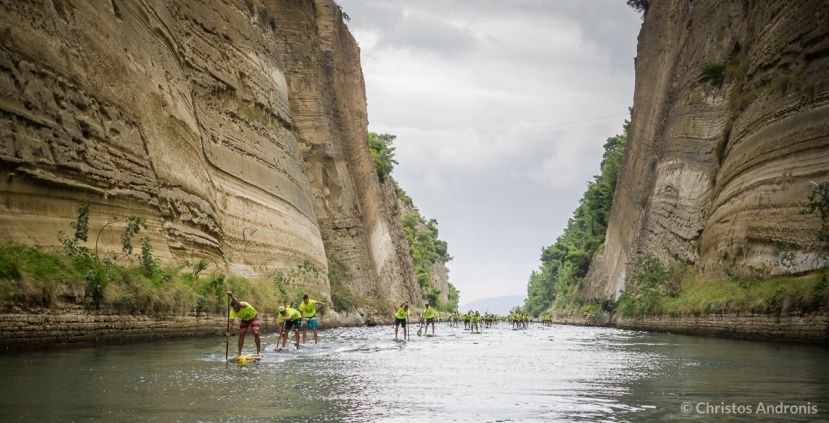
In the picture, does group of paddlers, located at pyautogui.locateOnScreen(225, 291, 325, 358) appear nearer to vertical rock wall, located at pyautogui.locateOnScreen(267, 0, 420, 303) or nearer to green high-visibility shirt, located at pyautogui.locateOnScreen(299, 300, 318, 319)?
green high-visibility shirt, located at pyautogui.locateOnScreen(299, 300, 318, 319)

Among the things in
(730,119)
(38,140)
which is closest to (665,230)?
(730,119)

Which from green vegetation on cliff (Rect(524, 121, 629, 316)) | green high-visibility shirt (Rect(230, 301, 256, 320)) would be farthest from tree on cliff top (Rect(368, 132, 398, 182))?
green high-visibility shirt (Rect(230, 301, 256, 320))

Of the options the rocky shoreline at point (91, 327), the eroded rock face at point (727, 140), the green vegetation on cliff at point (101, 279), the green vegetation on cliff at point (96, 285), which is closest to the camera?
the rocky shoreline at point (91, 327)

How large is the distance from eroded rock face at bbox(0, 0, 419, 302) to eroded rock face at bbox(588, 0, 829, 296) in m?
25.2

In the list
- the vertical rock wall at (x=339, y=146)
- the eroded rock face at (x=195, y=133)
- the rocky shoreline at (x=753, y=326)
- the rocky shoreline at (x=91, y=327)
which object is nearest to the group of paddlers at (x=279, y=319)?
the rocky shoreline at (x=91, y=327)

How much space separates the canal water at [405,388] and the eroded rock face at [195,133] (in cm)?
902

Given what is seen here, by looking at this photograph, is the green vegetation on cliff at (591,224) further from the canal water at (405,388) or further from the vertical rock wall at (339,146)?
the canal water at (405,388)

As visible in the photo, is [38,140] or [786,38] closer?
[38,140]

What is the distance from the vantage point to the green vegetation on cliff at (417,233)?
323 ft

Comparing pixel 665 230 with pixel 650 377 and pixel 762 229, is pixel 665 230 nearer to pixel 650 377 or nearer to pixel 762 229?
pixel 762 229

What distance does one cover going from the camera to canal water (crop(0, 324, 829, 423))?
9594mm

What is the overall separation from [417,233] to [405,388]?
128873mm

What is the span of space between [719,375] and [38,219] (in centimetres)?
1951

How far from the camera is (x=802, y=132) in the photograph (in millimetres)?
32219
